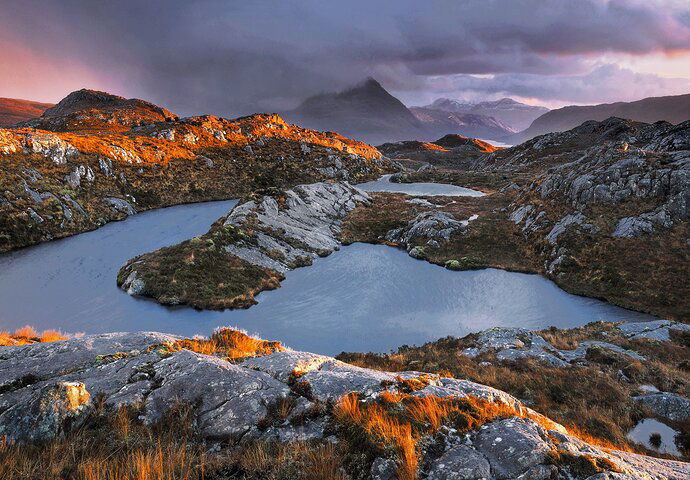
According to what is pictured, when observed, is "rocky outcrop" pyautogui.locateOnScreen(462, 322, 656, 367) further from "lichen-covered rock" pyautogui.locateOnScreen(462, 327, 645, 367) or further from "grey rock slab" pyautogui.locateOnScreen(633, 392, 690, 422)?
"grey rock slab" pyautogui.locateOnScreen(633, 392, 690, 422)

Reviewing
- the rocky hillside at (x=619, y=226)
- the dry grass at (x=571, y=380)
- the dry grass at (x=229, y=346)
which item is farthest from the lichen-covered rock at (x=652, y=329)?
the dry grass at (x=229, y=346)

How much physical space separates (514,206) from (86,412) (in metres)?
67.0

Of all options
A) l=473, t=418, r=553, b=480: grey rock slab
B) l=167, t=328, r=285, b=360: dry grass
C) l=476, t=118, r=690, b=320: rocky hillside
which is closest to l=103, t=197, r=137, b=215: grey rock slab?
l=167, t=328, r=285, b=360: dry grass

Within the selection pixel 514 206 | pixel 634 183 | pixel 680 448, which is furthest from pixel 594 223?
pixel 680 448

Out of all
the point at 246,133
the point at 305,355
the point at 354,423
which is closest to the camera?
the point at 354,423

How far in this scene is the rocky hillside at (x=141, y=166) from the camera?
53906 millimetres

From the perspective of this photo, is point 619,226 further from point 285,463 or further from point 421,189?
point 421,189

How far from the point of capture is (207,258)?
118 feet

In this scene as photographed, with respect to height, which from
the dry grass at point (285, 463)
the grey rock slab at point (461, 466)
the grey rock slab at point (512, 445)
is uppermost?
the grey rock slab at point (512, 445)

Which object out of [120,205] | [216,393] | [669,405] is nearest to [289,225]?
[120,205]

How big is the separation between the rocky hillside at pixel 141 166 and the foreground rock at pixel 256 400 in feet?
166

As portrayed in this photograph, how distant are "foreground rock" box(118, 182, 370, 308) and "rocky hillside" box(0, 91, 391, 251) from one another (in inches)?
1135

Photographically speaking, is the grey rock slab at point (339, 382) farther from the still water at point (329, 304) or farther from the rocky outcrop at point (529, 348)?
the rocky outcrop at point (529, 348)

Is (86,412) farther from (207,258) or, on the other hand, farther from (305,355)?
(207,258)
